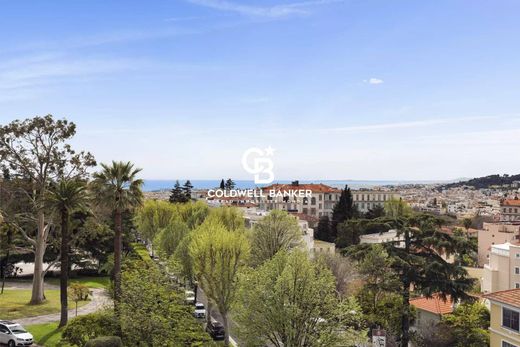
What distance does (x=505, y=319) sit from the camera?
2848 centimetres

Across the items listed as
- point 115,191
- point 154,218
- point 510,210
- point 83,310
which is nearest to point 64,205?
point 115,191

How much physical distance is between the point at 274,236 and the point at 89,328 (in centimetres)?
2653

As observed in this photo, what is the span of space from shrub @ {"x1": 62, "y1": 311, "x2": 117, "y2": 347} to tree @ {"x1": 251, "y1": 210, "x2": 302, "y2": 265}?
78.2 ft

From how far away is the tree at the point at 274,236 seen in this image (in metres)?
53.6

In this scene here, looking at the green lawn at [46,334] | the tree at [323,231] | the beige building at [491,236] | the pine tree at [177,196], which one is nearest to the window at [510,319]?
the green lawn at [46,334]

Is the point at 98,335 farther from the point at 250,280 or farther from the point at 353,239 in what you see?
the point at 353,239

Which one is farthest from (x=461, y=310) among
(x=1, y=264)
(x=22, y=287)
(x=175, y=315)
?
(x=1, y=264)

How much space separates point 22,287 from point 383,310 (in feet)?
132

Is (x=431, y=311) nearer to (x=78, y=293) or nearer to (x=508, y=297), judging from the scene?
(x=508, y=297)

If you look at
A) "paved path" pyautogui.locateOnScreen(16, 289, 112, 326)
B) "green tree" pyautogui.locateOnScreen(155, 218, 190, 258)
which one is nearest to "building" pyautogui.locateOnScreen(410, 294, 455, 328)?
"paved path" pyautogui.locateOnScreen(16, 289, 112, 326)

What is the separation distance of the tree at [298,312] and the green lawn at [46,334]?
14.5 meters

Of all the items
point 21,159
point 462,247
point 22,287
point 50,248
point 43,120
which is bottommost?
point 22,287

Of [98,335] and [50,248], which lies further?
[50,248]

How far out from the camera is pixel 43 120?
45.4 meters
